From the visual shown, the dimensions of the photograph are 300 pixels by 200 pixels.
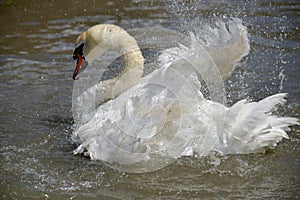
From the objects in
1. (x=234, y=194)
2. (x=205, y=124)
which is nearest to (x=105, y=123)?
(x=205, y=124)

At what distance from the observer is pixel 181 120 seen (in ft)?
14.8

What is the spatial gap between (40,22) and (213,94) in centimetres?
458

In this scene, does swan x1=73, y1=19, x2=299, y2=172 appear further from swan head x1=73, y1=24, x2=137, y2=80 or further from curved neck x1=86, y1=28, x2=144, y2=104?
swan head x1=73, y1=24, x2=137, y2=80

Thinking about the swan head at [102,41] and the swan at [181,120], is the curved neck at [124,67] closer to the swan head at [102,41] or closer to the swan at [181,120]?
the swan head at [102,41]

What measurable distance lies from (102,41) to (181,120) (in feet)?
4.34

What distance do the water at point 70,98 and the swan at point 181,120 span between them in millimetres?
114

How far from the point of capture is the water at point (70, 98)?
4184 mm

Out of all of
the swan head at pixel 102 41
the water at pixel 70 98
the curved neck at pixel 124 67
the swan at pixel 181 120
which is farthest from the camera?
the swan head at pixel 102 41

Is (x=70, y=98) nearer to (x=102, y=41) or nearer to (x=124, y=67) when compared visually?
(x=102, y=41)

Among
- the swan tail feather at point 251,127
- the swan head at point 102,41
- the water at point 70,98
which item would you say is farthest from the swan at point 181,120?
the swan head at point 102,41

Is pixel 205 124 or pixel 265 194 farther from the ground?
pixel 205 124

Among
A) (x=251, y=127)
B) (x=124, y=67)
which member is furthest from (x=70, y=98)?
(x=251, y=127)

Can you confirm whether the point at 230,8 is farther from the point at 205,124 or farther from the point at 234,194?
the point at 234,194

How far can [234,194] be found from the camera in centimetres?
401
